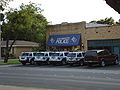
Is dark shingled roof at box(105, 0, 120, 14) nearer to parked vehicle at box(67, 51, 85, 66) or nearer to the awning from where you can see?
parked vehicle at box(67, 51, 85, 66)

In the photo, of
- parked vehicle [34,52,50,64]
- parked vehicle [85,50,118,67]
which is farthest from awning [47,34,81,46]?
parked vehicle [85,50,118,67]

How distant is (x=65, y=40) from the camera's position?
1640 inches

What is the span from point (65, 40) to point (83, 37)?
3068 millimetres

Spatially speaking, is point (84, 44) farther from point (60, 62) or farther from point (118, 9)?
point (118, 9)

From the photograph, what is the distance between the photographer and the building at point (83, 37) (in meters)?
37.2

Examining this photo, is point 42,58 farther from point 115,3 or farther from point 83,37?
point 115,3

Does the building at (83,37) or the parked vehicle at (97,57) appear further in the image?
the building at (83,37)

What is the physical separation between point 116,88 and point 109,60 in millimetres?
18097

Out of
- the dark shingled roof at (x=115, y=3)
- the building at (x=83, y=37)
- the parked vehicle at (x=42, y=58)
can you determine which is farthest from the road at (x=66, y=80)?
the building at (x=83, y=37)

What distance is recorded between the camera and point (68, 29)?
41.7m

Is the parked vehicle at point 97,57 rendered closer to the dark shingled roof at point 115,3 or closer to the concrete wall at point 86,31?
the concrete wall at point 86,31

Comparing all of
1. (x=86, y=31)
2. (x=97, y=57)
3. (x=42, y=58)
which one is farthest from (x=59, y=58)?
(x=86, y=31)

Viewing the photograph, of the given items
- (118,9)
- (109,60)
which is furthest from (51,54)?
(118,9)

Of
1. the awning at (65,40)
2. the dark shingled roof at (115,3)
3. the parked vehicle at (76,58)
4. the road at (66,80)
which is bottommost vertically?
the road at (66,80)
